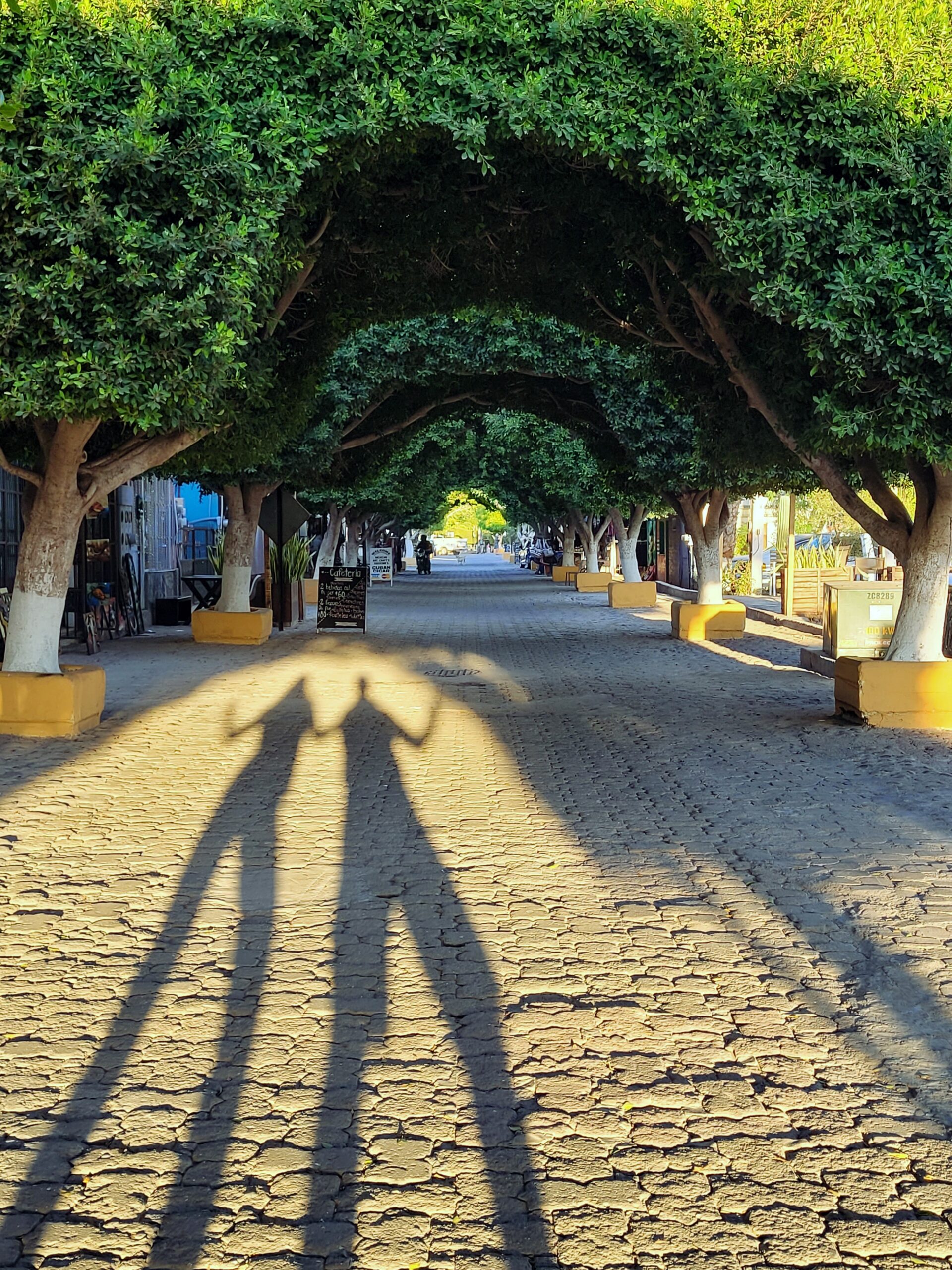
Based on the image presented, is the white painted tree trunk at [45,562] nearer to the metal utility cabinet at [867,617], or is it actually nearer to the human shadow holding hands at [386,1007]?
the human shadow holding hands at [386,1007]

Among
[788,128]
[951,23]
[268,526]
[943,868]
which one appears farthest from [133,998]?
[268,526]

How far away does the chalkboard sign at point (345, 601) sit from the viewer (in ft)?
73.6

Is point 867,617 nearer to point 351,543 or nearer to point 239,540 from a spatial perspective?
point 239,540

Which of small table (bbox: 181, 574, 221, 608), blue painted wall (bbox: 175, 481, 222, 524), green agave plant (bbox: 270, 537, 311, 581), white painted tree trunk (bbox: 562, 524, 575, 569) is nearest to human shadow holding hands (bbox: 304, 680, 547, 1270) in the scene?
green agave plant (bbox: 270, 537, 311, 581)

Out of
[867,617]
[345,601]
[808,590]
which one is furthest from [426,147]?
[808,590]

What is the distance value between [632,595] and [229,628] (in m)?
13.3

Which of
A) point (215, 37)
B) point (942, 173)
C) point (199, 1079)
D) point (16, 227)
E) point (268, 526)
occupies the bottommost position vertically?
point (199, 1079)

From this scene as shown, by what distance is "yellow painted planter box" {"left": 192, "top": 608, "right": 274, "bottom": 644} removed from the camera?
20203 mm

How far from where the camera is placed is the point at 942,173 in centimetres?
894

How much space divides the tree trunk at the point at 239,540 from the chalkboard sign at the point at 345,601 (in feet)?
6.22

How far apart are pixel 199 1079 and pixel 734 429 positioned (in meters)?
10.2

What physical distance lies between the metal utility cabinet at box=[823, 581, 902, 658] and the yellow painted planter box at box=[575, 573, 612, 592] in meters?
26.1

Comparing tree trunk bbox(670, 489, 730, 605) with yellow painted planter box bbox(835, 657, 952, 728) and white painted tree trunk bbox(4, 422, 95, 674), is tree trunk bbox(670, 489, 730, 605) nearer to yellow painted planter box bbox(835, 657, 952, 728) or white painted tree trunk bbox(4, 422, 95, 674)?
yellow painted planter box bbox(835, 657, 952, 728)

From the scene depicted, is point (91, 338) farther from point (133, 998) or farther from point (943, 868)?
point (943, 868)
